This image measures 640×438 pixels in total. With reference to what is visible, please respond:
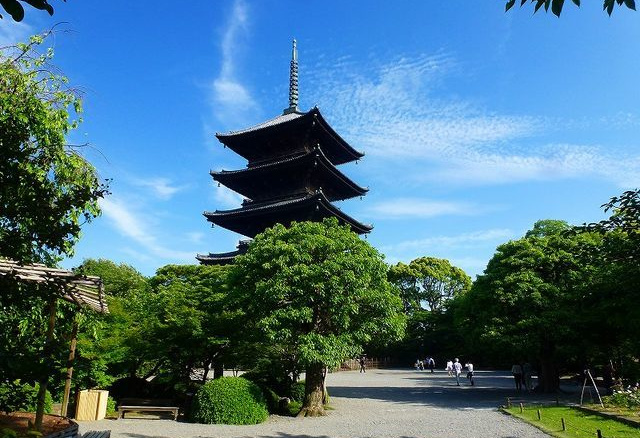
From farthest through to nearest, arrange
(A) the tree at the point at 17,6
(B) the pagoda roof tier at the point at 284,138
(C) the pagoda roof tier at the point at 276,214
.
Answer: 1. (B) the pagoda roof tier at the point at 284,138
2. (C) the pagoda roof tier at the point at 276,214
3. (A) the tree at the point at 17,6

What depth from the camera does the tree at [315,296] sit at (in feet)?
46.2

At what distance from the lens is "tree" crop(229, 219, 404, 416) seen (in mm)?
14067

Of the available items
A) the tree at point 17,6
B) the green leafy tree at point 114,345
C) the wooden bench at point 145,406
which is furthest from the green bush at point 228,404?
the tree at point 17,6

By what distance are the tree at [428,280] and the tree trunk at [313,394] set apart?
41.1 meters

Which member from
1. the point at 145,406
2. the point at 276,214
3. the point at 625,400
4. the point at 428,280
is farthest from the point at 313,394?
the point at 428,280

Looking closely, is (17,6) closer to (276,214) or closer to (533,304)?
(533,304)

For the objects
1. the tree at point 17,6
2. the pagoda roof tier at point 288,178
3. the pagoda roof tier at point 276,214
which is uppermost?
the pagoda roof tier at point 288,178

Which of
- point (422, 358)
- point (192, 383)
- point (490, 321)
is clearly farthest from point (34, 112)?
point (422, 358)

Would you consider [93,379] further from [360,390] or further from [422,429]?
[360,390]

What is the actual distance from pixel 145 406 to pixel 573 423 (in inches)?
490

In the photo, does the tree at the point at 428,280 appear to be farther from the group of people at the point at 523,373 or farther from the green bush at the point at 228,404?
the green bush at the point at 228,404

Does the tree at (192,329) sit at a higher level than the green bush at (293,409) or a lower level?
higher

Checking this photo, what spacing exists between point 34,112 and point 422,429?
1075 centimetres

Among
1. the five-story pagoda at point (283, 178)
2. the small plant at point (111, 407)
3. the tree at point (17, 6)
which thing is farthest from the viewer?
the five-story pagoda at point (283, 178)
